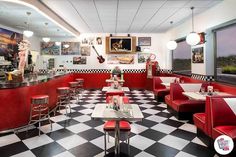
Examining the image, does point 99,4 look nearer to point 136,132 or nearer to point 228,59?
point 136,132

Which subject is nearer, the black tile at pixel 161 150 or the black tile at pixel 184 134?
the black tile at pixel 161 150

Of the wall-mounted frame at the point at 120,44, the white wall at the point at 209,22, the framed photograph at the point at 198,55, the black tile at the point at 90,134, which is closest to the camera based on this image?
the black tile at the point at 90,134

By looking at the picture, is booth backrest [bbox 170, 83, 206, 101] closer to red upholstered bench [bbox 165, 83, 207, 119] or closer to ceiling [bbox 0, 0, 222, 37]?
red upholstered bench [bbox 165, 83, 207, 119]

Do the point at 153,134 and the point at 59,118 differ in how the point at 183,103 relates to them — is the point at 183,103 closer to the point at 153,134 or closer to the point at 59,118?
the point at 153,134

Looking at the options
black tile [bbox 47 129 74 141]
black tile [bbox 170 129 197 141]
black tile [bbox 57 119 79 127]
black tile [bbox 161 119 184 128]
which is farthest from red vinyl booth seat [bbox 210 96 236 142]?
black tile [bbox 57 119 79 127]

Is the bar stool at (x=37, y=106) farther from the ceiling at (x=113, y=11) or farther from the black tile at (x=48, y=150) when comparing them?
the ceiling at (x=113, y=11)

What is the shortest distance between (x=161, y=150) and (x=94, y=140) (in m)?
1.35

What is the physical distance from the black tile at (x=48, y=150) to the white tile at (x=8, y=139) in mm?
699

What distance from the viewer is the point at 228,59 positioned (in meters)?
5.49

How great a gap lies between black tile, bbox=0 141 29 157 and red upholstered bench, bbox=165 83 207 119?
385cm

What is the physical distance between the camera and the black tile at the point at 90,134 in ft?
12.6

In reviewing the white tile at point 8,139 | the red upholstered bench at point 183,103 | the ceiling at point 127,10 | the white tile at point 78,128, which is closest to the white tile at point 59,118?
the white tile at point 78,128

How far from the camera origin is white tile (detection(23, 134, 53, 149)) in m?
3.46

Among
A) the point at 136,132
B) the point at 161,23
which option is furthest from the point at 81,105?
the point at 161,23
